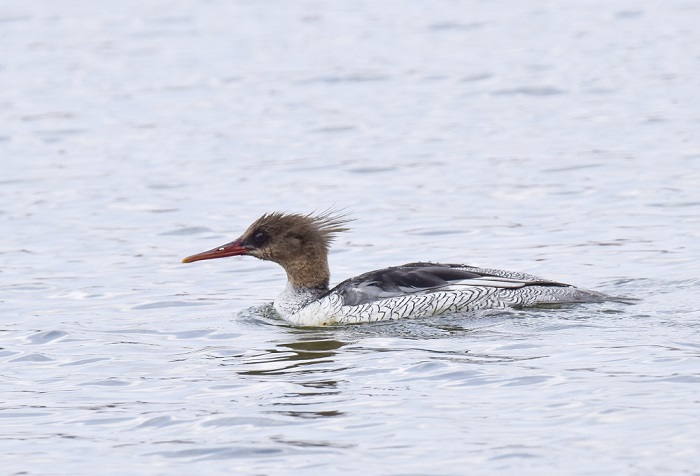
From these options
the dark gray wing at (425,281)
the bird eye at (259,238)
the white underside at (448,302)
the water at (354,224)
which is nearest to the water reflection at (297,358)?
the water at (354,224)

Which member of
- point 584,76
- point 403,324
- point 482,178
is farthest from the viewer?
point 584,76

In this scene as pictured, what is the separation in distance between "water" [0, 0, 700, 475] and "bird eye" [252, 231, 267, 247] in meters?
0.64

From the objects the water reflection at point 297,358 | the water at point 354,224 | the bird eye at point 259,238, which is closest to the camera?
the water at point 354,224

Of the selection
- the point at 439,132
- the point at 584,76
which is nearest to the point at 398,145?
the point at 439,132

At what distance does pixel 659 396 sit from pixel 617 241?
237 inches

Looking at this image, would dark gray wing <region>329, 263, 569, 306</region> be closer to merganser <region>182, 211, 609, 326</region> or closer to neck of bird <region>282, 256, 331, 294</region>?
merganser <region>182, 211, 609, 326</region>

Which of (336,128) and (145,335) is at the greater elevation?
(336,128)

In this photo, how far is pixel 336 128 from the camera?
22.3m

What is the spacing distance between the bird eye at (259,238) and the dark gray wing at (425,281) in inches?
41.6

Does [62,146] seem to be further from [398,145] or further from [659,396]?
[659,396]

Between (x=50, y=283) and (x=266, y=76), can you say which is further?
(x=266, y=76)

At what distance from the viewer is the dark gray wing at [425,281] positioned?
1243cm

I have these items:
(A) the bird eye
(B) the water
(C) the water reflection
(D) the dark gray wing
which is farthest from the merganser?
(C) the water reflection

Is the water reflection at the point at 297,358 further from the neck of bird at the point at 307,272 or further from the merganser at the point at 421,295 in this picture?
the neck of bird at the point at 307,272
